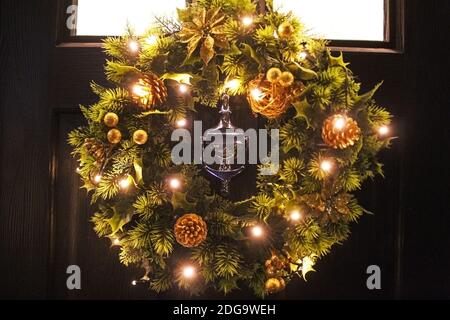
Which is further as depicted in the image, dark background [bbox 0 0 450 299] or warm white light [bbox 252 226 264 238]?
dark background [bbox 0 0 450 299]

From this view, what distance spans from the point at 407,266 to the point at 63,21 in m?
0.82

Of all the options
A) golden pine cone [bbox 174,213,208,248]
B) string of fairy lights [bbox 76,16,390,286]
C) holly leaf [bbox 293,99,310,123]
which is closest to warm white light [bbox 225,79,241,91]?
string of fairy lights [bbox 76,16,390,286]

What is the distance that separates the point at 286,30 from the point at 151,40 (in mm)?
218

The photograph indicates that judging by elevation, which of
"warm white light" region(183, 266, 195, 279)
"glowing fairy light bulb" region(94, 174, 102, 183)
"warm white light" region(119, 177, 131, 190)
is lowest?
"warm white light" region(183, 266, 195, 279)

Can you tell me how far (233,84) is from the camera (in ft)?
2.48

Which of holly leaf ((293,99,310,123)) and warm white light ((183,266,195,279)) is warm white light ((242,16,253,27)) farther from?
warm white light ((183,266,195,279))

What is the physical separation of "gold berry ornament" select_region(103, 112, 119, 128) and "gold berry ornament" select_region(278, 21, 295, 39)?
29 cm

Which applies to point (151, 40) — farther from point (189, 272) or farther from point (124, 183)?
point (189, 272)

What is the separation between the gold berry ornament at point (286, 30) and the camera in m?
0.72

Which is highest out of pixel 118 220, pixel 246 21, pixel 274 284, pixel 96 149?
pixel 246 21

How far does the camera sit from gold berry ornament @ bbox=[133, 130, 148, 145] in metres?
0.73

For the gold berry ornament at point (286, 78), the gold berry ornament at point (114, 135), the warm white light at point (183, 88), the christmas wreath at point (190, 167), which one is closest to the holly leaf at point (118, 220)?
the christmas wreath at point (190, 167)

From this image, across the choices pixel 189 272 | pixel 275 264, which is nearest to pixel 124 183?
pixel 189 272

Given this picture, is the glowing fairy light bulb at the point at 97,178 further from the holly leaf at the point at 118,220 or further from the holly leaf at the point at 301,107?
the holly leaf at the point at 301,107
